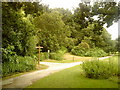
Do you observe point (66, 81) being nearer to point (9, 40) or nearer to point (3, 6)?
point (9, 40)

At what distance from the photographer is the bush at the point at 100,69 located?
12.3 feet

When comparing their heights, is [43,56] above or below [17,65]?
above

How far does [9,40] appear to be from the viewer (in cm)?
464

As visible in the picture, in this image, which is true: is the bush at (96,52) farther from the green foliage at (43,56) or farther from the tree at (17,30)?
the green foliage at (43,56)

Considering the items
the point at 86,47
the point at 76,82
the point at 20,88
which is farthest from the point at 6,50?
the point at 86,47

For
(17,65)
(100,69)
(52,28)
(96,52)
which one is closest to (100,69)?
(100,69)

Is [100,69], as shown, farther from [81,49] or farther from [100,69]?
[81,49]

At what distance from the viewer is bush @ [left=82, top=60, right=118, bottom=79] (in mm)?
3742

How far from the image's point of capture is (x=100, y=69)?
12.4 feet

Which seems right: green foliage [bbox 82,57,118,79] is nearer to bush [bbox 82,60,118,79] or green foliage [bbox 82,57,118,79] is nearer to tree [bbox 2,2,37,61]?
bush [bbox 82,60,118,79]

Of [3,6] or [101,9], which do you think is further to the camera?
[101,9]

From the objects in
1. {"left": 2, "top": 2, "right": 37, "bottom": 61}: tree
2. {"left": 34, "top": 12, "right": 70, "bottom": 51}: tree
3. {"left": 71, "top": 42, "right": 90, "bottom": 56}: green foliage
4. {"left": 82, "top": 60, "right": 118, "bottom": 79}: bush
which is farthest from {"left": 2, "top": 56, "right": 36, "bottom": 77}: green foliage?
{"left": 82, "top": 60, "right": 118, "bottom": 79}: bush

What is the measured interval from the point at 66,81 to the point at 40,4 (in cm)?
260

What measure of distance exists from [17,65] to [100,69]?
2886mm
